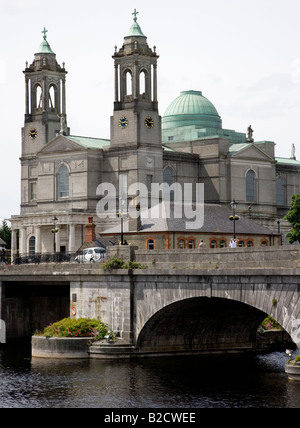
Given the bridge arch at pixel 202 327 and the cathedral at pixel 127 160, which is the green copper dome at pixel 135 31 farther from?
the bridge arch at pixel 202 327

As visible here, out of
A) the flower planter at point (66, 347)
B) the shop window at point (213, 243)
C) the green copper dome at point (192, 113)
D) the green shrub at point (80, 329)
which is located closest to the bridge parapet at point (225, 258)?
the green shrub at point (80, 329)

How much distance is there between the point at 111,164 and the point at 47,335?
66.1m

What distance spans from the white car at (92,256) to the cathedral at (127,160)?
35541 mm

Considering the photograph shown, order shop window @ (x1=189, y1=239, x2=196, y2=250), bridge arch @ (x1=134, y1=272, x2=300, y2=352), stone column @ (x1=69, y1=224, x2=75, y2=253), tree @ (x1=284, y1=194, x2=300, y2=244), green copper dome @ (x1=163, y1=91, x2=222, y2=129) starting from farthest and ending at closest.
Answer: green copper dome @ (x1=163, y1=91, x2=222, y2=129) < stone column @ (x1=69, y1=224, x2=75, y2=253) < tree @ (x1=284, y1=194, x2=300, y2=244) < shop window @ (x1=189, y1=239, x2=196, y2=250) < bridge arch @ (x1=134, y1=272, x2=300, y2=352)

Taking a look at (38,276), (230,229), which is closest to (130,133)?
(230,229)

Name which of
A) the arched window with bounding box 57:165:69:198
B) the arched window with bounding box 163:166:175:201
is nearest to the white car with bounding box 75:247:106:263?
the arched window with bounding box 57:165:69:198

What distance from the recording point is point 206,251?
Answer: 59562 mm

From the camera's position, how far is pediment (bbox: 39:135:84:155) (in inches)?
5236

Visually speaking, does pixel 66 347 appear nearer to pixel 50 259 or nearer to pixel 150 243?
pixel 50 259

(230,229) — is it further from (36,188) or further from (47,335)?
(36,188)

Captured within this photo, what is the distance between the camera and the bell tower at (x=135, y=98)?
12888 cm

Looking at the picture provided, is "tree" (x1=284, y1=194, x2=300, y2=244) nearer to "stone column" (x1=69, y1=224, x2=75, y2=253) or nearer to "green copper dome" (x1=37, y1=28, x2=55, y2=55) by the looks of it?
"stone column" (x1=69, y1=224, x2=75, y2=253)

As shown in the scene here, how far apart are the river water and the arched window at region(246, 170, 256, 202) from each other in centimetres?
7185

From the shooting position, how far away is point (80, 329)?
2630 inches
